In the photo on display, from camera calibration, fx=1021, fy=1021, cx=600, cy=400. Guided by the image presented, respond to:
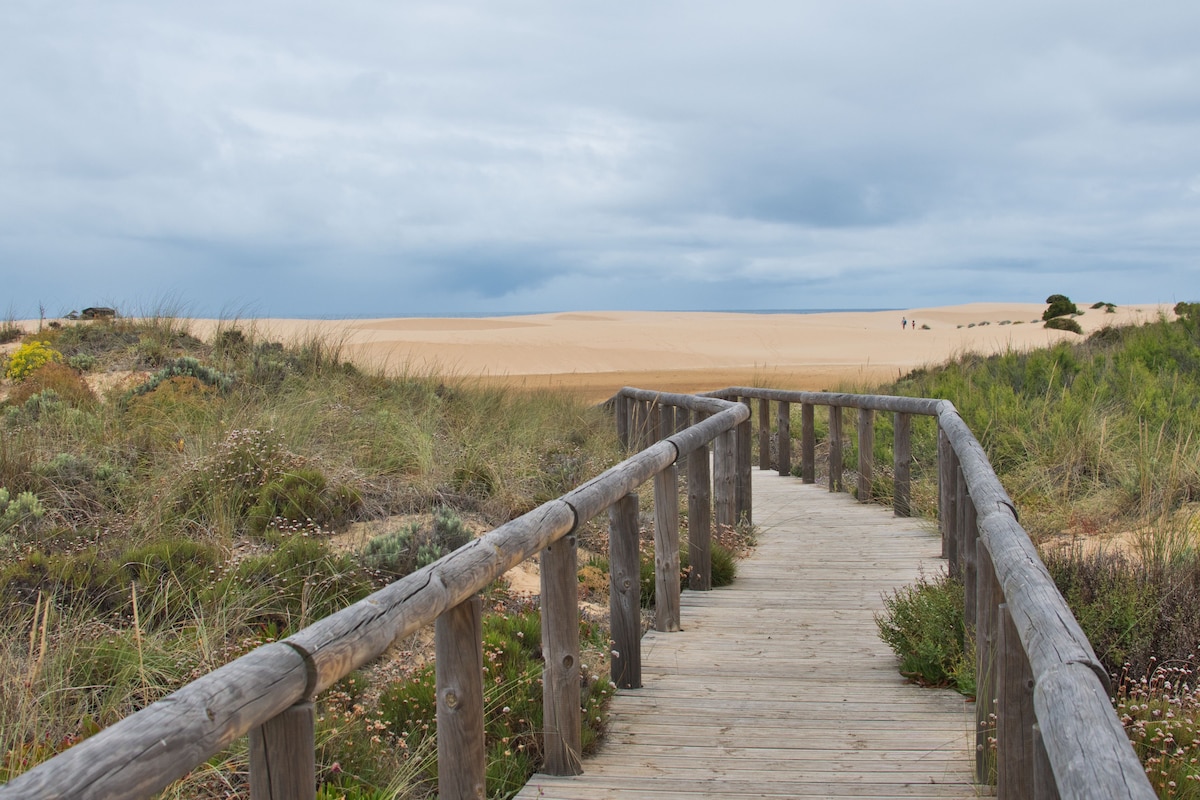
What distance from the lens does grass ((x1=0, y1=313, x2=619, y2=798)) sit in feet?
12.6

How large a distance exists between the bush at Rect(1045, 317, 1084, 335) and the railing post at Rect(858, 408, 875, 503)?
97.5ft

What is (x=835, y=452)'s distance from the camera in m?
10.1

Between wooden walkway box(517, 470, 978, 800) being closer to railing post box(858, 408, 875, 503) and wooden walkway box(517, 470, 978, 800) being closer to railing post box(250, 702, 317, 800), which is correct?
railing post box(250, 702, 317, 800)

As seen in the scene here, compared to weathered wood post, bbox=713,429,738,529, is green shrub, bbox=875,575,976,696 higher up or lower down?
lower down

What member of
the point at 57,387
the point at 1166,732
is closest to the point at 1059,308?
the point at 57,387

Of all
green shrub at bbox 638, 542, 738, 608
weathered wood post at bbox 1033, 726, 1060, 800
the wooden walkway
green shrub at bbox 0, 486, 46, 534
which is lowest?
the wooden walkway

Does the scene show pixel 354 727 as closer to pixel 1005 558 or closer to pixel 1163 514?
pixel 1005 558

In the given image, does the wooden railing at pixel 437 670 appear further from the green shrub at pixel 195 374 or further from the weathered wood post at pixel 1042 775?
the green shrub at pixel 195 374

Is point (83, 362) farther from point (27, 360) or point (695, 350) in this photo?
point (695, 350)

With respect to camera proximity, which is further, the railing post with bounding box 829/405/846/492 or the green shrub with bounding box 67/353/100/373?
the green shrub with bounding box 67/353/100/373

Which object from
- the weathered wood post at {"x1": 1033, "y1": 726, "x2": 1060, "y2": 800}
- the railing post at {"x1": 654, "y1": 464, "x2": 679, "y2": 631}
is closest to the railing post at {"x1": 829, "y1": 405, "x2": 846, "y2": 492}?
the railing post at {"x1": 654, "y1": 464, "x2": 679, "y2": 631}

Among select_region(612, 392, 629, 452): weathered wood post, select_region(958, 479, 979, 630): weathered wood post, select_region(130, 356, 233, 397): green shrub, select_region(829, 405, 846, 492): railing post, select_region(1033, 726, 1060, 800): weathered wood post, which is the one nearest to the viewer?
select_region(1033, 726, 1060, 800): weathered wood post

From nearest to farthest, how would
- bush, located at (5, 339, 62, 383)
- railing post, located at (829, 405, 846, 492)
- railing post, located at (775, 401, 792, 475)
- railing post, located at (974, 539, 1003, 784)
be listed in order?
railing post, located at (974, 539, 1003, 784) → railing post, located at (829, 405, 846, 492) → bush, located at (5, 339, 62, 383) → railing post, located at (775, 401, 792, 475)

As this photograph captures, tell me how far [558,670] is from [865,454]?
6373mm
